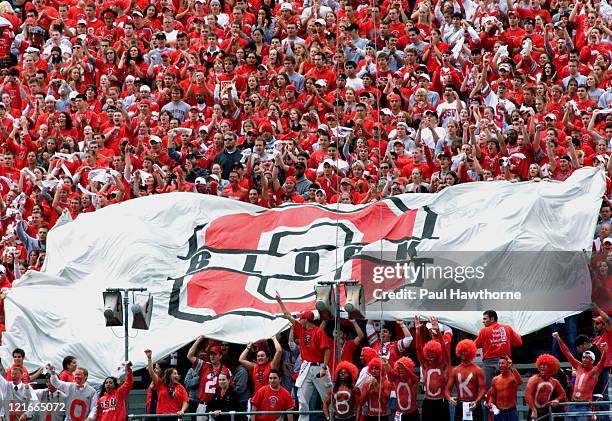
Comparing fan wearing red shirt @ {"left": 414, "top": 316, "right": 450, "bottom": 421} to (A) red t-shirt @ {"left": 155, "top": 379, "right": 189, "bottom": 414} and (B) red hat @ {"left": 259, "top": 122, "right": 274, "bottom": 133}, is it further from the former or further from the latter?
(B) red hat @ {"left": 259, "top": 122, "right": 274, "bottom": 133}

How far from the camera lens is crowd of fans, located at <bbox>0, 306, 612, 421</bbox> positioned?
57.3ft

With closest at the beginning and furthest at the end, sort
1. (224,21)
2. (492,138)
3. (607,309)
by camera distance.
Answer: (607,309) → (492,138) → (224,21)

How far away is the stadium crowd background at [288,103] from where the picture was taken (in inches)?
819

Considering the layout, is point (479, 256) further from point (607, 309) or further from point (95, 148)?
point (95, 148)

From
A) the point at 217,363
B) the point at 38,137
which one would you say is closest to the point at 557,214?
the point at 217,363

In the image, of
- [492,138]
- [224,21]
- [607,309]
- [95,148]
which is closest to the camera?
[607,309]

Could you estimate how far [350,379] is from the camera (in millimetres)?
17812

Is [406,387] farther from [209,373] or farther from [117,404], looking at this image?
[117,404]

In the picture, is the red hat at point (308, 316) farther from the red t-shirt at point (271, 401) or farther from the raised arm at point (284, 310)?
the red t-shirt at point (271, 401)

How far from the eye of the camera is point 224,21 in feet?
81.9

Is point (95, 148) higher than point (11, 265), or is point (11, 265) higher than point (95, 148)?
point (95, 148)

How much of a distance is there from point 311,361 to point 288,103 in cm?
534

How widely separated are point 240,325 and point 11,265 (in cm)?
346

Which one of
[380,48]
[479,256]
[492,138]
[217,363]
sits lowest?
[217,363]
